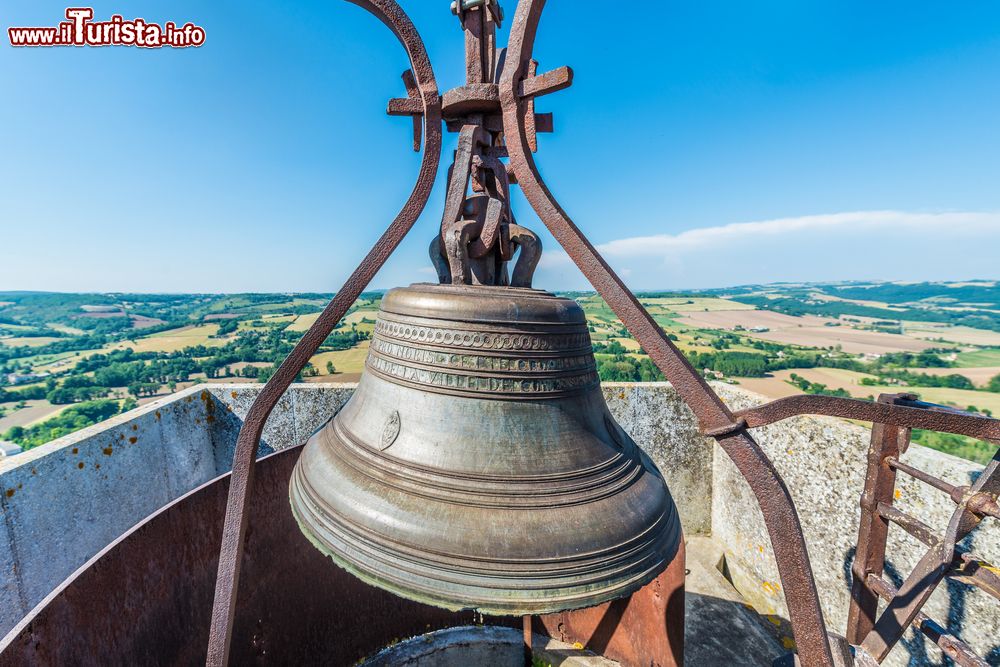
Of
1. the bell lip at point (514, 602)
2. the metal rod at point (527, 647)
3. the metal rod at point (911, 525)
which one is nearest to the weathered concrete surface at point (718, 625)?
the metal rod at point (527, 647)

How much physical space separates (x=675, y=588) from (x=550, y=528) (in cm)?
220

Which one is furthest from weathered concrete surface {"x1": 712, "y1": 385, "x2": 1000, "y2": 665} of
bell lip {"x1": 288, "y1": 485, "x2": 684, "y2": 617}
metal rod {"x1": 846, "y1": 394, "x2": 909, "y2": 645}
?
bell lip {"x1": 288, "y1": 485, "x2": 684, "y2": 617}

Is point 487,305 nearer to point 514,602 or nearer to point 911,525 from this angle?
point 514,602

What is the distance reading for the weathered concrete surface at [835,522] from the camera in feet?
8.22

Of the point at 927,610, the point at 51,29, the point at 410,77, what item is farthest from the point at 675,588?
the point at 51,29

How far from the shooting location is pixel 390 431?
4.44 ft

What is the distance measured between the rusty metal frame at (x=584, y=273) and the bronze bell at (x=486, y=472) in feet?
0.75

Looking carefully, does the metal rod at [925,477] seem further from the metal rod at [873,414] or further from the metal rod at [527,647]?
the metal rod at [527,647]

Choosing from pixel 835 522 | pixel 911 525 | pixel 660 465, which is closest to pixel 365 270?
pixel 911 525

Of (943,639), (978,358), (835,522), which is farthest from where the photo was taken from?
(978,358)

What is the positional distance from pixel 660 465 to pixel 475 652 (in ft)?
8.60

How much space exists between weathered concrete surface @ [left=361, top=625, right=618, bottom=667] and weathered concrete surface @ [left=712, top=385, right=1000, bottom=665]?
6.07 ft

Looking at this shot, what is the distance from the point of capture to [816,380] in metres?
8.22

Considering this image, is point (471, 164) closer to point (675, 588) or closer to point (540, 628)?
point (675, 588)
